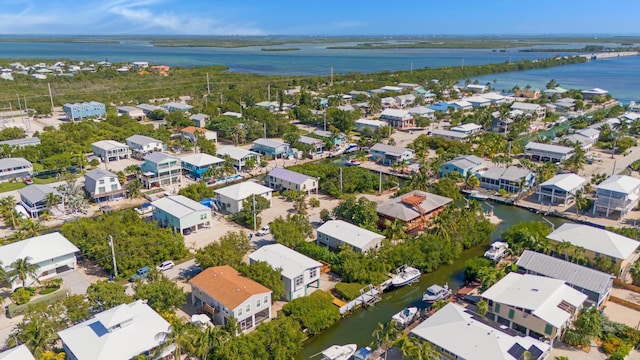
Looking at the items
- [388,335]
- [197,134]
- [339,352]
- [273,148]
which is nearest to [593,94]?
[273,148]

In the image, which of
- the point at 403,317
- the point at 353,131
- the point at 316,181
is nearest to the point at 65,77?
the point at 353,131

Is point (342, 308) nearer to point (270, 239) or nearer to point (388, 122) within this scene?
point (270, 239)

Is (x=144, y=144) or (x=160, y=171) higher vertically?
(x=144, y=144)

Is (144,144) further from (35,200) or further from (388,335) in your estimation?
(388,335)

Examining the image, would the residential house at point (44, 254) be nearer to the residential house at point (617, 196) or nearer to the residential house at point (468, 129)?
the residential house at point (617, 196)

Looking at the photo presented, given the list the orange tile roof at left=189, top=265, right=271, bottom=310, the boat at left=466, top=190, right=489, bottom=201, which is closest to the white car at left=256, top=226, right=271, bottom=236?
the orange tile roof at left=189, top=265, right=271, bottom=310

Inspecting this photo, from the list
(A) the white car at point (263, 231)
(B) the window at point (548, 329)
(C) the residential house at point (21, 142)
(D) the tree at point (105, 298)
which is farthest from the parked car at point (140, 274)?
(C) the residential house at point (21, 142)

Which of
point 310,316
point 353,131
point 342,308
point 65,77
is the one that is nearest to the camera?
point 310,316
